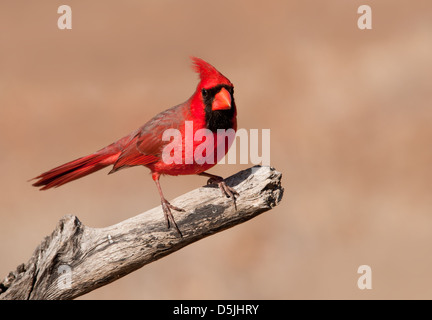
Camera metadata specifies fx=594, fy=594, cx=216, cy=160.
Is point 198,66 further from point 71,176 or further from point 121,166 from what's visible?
point 71,176

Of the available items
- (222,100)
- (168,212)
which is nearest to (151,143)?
(168,212)

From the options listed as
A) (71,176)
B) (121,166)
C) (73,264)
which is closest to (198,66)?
(121,166)

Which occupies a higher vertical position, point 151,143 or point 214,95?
point 214,95

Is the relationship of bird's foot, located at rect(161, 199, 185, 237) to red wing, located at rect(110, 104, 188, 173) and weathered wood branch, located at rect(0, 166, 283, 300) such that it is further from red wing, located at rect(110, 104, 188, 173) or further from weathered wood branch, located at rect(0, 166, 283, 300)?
red wing, located at rect(110, 104, 188, 173)

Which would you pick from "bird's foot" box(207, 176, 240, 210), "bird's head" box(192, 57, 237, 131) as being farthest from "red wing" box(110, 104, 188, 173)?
"bird's foot" box(207, 176, 240, 210)

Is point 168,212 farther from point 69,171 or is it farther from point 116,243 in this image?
point 69,171

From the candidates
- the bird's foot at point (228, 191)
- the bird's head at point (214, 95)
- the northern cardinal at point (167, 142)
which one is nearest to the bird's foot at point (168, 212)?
the northern cardinal at point (167, 142)

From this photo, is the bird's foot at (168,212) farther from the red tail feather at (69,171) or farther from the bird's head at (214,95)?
the red tail feather at (69,171)
